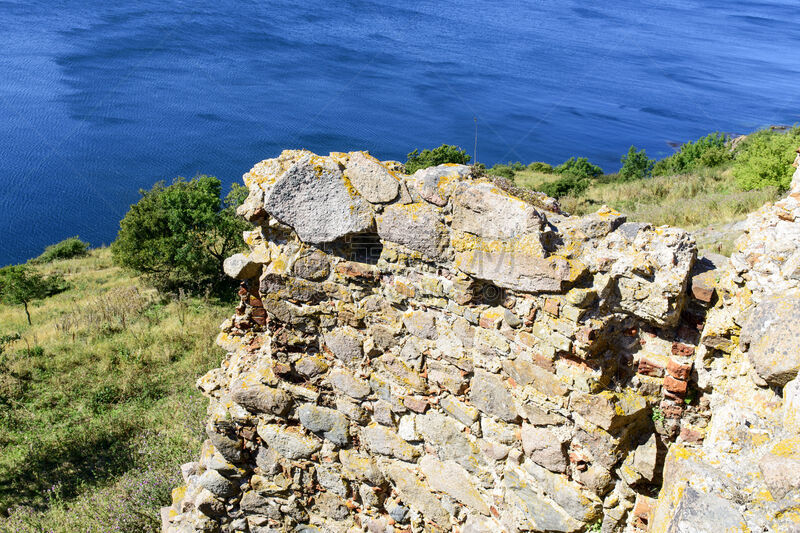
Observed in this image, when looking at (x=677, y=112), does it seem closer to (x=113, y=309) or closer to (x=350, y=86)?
(x=350, y=86)

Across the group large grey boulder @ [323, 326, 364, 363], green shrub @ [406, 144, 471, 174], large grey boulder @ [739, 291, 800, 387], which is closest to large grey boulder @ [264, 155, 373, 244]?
large grey boulder @ [323, 326, 364, 363]

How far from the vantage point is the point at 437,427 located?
493 cm

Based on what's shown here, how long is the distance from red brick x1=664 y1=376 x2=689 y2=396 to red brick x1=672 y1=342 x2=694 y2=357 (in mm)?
191

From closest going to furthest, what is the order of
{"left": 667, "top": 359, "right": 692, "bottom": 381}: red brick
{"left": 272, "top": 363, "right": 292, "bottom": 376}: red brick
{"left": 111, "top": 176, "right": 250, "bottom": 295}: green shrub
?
{"left": 667, "top": 359, "right": 692, "bottom": 381}: red brick < {"left": 272, "top": 363, "right": 292, "bottom": 376}: red brick < {"left": 111, "top": 176, "right": 250, "bottom": 295}: green shrub

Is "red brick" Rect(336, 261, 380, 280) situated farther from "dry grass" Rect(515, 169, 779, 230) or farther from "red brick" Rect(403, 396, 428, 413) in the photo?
"dry grass" Rect(515, 169, 779, 230)

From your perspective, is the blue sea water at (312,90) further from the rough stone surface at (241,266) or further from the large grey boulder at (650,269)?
the large grey boulder at (650,269)

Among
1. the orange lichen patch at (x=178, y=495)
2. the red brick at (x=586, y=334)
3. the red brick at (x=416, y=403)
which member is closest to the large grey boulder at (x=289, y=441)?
the red brick at (x=416, y=403)

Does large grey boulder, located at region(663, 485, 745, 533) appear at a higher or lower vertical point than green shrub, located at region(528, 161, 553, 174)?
higher

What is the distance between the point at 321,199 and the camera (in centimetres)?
478

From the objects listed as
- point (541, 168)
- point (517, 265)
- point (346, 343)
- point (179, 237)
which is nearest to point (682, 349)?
point (517, 265)

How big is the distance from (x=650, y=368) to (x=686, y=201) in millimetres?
13596

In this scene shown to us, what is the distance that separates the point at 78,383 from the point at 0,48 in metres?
54.3

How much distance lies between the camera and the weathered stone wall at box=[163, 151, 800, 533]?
395cm

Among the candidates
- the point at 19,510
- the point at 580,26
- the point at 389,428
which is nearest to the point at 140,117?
the point at 19,510
